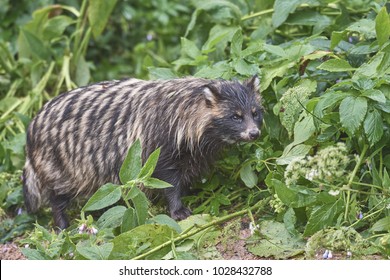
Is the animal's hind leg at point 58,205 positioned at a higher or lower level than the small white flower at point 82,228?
lower

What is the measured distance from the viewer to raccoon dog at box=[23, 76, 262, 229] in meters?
5.96

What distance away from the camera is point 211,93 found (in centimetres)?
588

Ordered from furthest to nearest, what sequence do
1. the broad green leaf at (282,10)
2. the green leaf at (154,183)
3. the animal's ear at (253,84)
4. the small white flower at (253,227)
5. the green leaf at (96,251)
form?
the broad green leaf at (282,10) < the animal's ear at (253,84) < the small white flower at (253,227) < the green leaf at (154,183) < the green leaf at (96,251)

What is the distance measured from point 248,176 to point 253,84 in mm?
628

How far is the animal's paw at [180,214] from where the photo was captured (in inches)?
242

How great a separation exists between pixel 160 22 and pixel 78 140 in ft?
15.7

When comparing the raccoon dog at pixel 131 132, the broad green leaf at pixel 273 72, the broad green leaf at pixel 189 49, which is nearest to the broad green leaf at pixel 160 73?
the raccoon dog at pixel 131 132

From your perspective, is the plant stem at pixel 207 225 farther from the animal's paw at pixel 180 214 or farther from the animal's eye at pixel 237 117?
the animal's eye at pixel 237 117

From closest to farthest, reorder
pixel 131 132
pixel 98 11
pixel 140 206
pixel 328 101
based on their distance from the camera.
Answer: pixel 140 206 → pixel 328 101 → pixel 131 132 → pixel 98 11

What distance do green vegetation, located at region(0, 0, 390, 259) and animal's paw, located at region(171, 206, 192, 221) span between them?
11 centimetres

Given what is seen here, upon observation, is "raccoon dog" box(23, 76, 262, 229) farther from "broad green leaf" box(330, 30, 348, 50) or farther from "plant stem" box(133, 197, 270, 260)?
"broad green leaf" box(330, 30, 348, 50)

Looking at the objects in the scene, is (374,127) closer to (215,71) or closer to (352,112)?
(352,112)

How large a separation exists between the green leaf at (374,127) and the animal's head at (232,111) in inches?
29.8

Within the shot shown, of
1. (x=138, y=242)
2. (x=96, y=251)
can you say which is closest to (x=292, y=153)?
(x=138, y=242)
